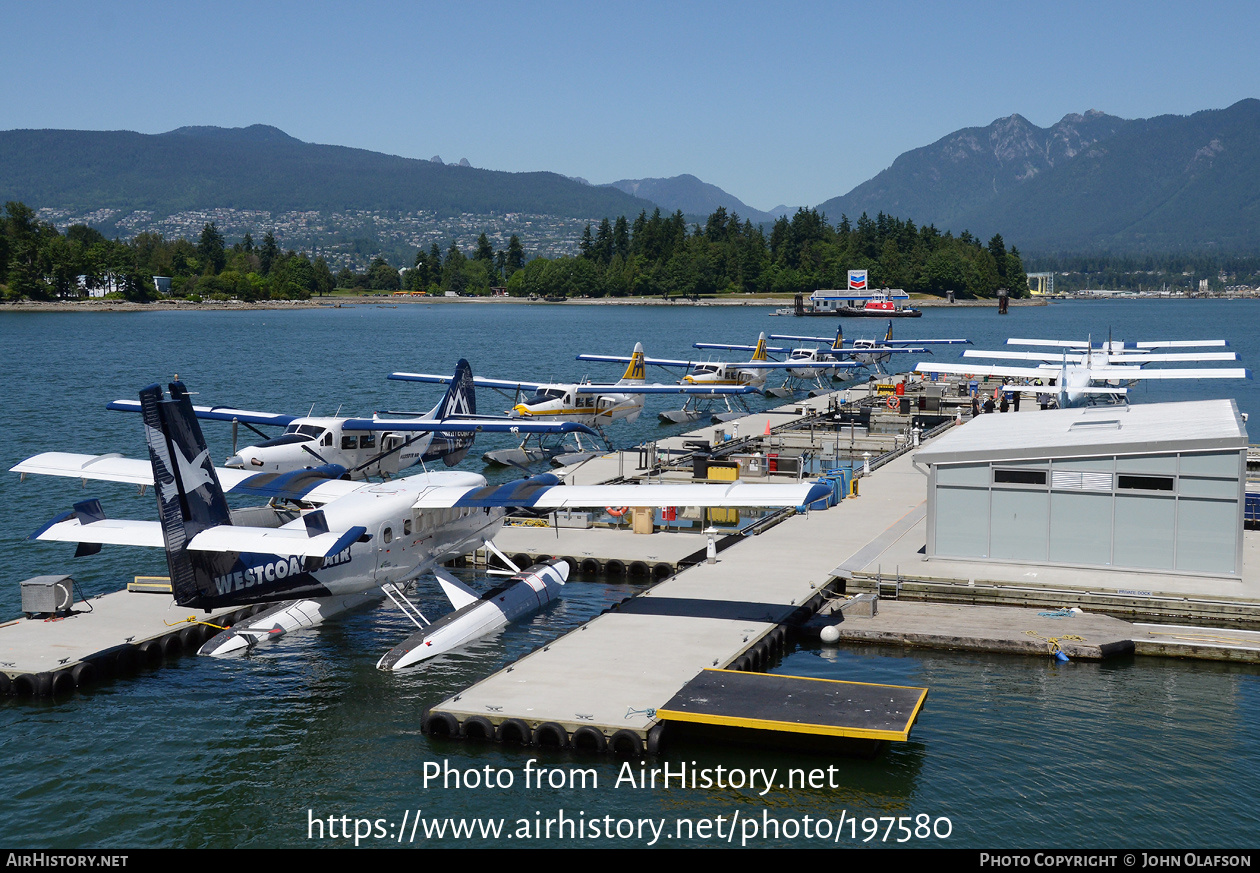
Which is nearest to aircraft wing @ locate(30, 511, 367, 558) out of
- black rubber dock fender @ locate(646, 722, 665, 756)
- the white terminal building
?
black rubber dock fender @ locate(646, 722, 665, 756)

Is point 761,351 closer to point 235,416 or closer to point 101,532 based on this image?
point 235,416

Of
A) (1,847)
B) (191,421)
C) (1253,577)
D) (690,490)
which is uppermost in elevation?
(191,421)

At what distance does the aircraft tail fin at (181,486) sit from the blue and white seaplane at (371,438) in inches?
417

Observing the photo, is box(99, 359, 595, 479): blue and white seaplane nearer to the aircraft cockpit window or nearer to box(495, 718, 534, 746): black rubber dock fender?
the aircraft cockpit window

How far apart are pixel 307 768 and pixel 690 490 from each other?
7917mm

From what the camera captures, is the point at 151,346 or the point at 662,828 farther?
the point at 151,346

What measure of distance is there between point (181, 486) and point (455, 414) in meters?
19.0

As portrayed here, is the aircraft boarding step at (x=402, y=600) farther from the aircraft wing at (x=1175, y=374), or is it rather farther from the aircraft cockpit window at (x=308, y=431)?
the aircraft wing at (x=1175, y=374)

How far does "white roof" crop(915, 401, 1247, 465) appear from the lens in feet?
69.6

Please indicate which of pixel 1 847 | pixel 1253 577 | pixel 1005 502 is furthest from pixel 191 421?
pixel 1253 577

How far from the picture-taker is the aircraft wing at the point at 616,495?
18.5 m

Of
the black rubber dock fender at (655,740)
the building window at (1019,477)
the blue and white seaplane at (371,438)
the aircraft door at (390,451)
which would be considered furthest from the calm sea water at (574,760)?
the aircraft door at (390,451)

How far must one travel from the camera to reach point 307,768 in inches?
598

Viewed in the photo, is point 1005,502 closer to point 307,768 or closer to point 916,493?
point 916,493
